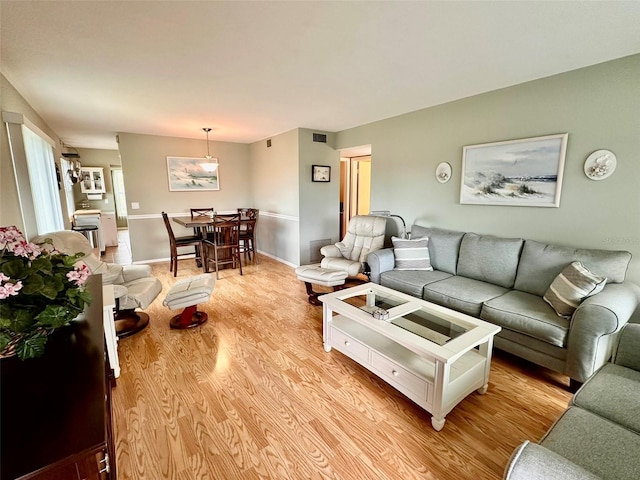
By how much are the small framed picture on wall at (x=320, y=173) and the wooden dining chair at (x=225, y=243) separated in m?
1.47

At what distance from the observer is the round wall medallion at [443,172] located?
3.52m

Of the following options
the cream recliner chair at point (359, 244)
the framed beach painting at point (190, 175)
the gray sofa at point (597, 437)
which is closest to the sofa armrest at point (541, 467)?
the gray sofa at point (597, 437)

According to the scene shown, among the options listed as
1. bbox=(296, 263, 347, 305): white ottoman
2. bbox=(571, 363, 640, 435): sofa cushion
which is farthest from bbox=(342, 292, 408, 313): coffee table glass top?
bbox=(571, 363, 640, 435): sofa cushion

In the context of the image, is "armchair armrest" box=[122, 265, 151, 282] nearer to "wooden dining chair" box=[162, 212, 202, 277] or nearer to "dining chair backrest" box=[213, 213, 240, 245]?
"wooden dining chair" box=[162, 212, 202, 277]

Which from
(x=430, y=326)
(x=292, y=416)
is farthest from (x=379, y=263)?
(x=292, y=416)

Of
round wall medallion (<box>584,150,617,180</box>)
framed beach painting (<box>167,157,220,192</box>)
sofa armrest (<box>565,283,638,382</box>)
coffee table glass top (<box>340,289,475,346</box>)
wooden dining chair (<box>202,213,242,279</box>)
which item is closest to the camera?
sofa armrest (<box>565,283,638,382</box>)

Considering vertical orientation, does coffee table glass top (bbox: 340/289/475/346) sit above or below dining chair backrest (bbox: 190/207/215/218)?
below

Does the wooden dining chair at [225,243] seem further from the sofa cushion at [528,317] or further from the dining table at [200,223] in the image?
the sofa cushion at [528,317]

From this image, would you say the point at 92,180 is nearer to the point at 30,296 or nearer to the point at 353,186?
the point at 353,186

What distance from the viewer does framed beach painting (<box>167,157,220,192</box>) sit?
5641 millimetres

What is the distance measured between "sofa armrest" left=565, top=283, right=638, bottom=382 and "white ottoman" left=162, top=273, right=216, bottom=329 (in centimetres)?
304

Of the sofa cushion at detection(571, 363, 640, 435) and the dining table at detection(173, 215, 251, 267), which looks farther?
the dining table at detection(173, 215, 251, 267)

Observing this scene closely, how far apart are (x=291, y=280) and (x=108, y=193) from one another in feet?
23.1

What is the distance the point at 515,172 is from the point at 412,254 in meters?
1.32
